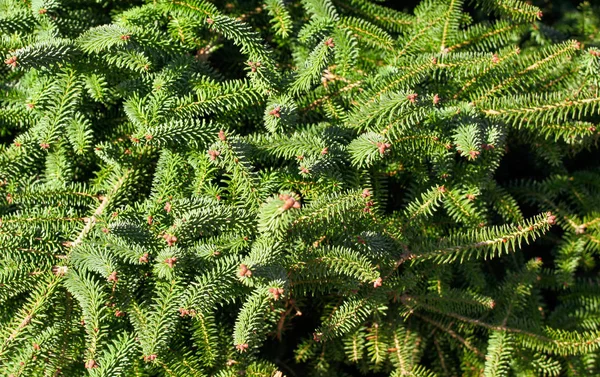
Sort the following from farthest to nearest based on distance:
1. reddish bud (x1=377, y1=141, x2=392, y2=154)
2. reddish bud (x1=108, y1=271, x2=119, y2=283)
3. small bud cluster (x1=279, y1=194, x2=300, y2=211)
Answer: reddish bud (x1=377, y1=141, x2=392, y2=154) < reddish bud (x1=108, y1=271, x2=119, y2=283) < small bud cluster (x1=279, y1=194, x2=300, y2=211)

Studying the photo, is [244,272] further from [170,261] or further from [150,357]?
[150,357]

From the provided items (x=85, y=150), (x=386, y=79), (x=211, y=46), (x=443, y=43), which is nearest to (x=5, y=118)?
(x=85, y=150)

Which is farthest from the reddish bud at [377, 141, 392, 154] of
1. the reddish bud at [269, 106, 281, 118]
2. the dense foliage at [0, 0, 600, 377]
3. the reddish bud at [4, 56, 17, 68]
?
the reddish bud at [4, 56, 17, 68]

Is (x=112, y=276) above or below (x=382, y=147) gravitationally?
below

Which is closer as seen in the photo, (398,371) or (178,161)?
(178,161)

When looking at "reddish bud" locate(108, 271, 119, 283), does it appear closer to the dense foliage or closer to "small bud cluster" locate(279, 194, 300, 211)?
the dense foliage

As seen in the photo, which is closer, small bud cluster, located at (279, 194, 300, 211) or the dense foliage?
small bud cluster, located at (279, 194, 300, 211)

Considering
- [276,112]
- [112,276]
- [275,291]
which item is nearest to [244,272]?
[275,291]

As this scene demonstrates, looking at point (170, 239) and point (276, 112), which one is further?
point (276, 112)

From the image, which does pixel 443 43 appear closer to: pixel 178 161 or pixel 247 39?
pixel 247 39
